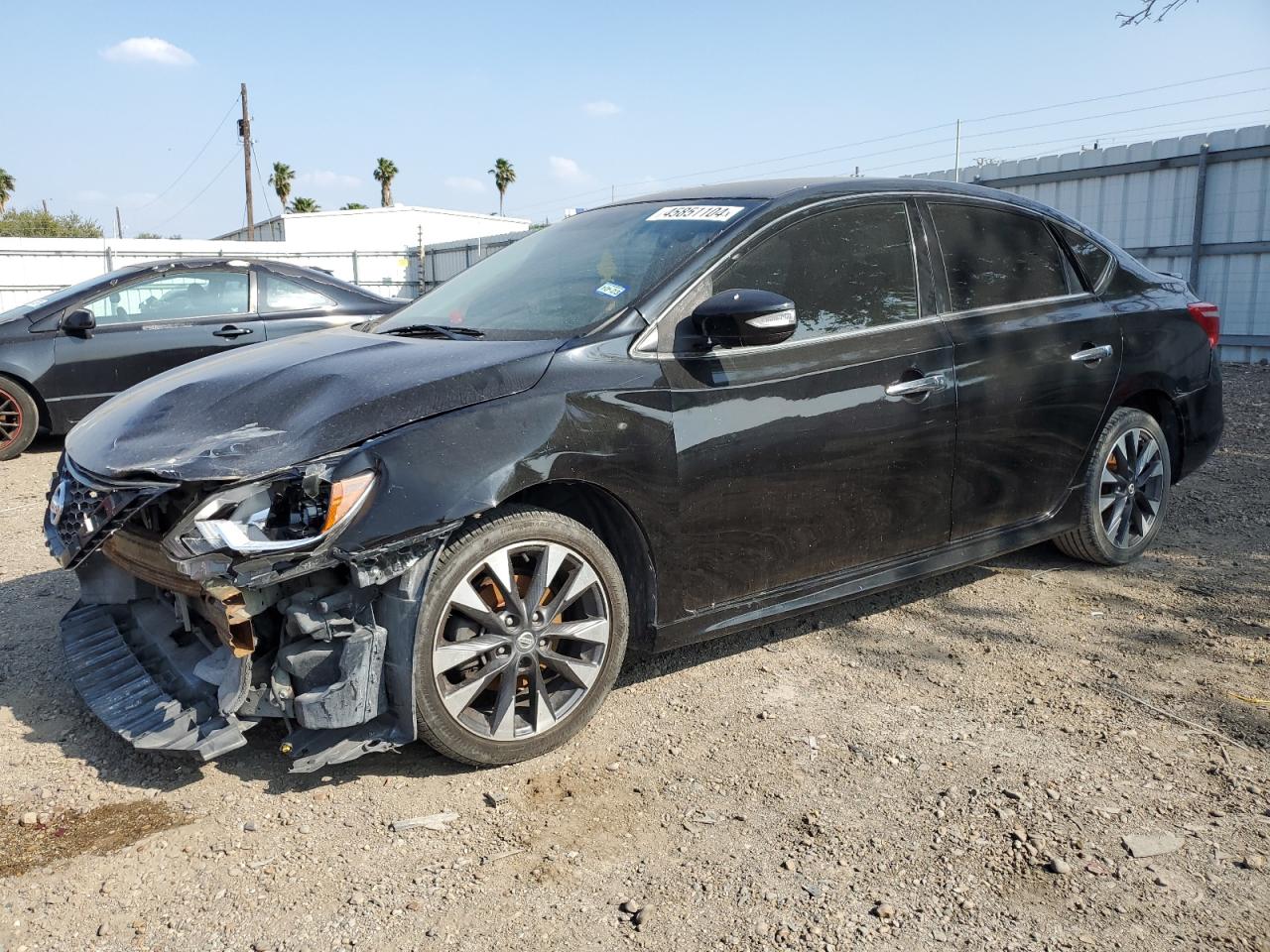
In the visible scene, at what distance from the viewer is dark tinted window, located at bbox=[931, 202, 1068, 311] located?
4.12 metres

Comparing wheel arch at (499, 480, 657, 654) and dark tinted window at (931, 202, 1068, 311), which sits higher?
dark tinted window at (931, 202, 1068, 311)

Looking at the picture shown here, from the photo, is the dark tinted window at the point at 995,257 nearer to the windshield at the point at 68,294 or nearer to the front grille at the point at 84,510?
the front grille at the point at 84,510

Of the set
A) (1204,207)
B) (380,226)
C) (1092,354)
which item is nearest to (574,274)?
(1092,354)

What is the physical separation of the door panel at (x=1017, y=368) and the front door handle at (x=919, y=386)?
11cm

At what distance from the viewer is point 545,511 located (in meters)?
3.06

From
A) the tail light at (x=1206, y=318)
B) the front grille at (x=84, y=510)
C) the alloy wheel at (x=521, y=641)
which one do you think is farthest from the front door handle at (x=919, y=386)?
the front grille at (x=84, y=510)

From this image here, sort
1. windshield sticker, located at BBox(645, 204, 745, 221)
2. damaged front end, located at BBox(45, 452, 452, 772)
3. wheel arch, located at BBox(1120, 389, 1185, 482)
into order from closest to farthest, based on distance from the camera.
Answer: damaged front end, located at BBox(45, 452, 452, 772) < windshield sticker, located at BBox(645, 204, 745, 221) < wheel arch, located at BBox(1120, 389, 1185, 482)

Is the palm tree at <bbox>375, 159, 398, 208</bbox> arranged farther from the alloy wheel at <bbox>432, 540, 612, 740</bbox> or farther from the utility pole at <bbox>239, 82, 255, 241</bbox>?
the alloy wheel at <bbox>432, 540, 612, 740</bbox>

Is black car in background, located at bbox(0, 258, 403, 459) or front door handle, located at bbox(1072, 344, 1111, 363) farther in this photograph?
black car in background, located at bbox(0, 258, 403, 459)

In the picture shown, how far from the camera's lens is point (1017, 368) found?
412 cm

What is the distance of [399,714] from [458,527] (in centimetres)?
54

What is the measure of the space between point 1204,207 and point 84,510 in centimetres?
1252

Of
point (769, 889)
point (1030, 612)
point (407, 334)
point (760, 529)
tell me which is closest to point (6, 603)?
point (407, 334)

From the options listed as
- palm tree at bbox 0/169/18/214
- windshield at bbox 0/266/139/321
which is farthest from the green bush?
windshield at bbox 0/266/139/321
